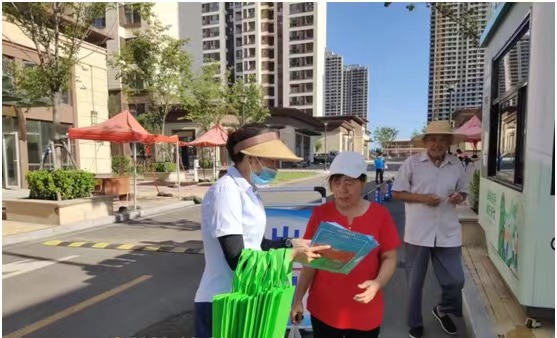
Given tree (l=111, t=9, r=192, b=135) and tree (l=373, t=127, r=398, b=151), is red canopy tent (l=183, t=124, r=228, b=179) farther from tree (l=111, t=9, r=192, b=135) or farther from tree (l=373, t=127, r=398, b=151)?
tree (l=373, t=127, r=398, b=151)

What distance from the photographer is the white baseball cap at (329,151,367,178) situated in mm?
1998

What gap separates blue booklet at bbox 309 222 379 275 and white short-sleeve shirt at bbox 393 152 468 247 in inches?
72.8

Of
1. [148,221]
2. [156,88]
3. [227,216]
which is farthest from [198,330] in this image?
[156,88]

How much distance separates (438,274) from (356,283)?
182cm

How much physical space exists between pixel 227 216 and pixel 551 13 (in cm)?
276

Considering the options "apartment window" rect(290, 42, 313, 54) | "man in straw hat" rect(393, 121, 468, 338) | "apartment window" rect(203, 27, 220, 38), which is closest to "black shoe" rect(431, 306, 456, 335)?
"man in straw hat" rect(393, 121, 468, 338)

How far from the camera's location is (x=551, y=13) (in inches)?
112

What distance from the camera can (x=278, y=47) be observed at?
82.2 meters

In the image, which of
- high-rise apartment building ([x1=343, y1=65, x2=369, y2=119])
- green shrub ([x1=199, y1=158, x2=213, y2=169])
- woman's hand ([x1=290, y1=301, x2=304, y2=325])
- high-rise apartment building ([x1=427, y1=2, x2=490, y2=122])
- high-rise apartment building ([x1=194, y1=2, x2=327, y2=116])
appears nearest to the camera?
woman's hand ([x1=290, y1=301, x2=304, y2=325])

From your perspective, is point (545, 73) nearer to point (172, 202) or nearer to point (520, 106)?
point (520, 106)

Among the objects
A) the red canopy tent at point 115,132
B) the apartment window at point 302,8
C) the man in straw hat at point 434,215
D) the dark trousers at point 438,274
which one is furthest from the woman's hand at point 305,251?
the apartment window at point 302,8

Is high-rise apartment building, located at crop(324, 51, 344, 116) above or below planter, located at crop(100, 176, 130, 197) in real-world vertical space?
above

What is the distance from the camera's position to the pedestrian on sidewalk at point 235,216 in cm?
172

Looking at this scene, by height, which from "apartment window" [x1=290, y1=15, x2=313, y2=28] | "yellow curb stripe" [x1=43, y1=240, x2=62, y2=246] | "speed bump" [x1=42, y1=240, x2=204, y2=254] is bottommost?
"yellow curb stripe" [x1=43, y1=240, x2=62, y2=246]
